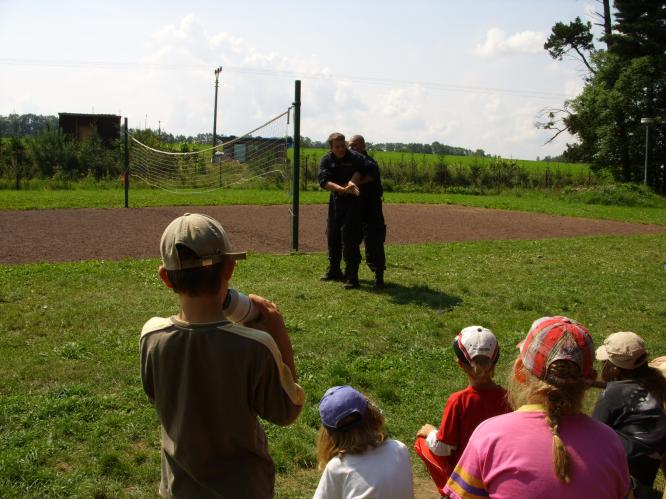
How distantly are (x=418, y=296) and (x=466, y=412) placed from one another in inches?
211

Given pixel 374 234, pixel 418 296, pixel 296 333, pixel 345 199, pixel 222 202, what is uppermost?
pixel 345 199

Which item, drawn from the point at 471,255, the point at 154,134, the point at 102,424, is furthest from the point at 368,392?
the point at 154,134

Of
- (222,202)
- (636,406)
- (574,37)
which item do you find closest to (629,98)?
(574,37)

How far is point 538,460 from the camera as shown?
206 cm

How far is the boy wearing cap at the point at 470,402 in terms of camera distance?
3121mm

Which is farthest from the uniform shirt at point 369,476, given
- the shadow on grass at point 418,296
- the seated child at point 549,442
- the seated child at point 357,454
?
the shadow on grass at point 418,296

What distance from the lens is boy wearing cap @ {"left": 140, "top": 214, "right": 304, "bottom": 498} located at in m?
2.09

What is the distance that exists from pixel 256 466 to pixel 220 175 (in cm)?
2411

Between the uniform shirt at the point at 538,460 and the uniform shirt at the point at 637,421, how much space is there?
3.82 feet

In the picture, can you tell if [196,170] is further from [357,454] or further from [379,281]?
[357,454]

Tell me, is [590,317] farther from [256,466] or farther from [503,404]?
[256,466]

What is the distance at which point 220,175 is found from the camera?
25.7 meters

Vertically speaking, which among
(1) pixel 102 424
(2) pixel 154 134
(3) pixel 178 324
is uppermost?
(2) pixel 154 134

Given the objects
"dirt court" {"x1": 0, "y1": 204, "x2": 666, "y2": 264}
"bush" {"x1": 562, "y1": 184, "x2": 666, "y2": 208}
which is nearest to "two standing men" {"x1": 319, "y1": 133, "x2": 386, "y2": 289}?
"dirt court" {"x1": 0, "y1": 204, "x2": 666, "y2": 264}
